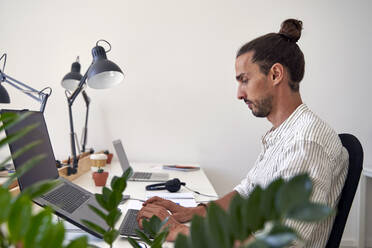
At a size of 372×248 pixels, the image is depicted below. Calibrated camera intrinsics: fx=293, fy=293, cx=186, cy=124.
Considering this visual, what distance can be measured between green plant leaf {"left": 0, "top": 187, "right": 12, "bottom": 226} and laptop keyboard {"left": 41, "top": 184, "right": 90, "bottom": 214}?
0.73 metres

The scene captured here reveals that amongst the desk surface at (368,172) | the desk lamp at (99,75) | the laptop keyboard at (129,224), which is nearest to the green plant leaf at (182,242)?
the laptop keyboard at (129,224)

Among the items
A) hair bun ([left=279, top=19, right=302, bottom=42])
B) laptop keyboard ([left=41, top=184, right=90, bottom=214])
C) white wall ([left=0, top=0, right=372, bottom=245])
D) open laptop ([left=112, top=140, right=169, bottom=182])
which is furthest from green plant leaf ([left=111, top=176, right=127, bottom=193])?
white wall ([left=0, top=0, right=372, bottom=245])

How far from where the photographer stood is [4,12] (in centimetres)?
236

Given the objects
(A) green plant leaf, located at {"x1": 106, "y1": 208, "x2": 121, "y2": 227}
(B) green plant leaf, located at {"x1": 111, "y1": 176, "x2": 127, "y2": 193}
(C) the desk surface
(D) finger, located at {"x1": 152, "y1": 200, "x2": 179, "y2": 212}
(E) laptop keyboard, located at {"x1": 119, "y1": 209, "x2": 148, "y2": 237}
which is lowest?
(C) the desk surface

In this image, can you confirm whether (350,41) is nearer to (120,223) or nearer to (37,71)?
(120,223)

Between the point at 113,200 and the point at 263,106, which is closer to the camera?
the point at 113,200

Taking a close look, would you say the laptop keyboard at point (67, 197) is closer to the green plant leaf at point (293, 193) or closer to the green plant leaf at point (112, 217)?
the green plant leaf at point (112, 217)

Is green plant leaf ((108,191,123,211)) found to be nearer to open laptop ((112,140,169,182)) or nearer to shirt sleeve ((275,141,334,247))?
shirt sleeve ((275,141,334,247))

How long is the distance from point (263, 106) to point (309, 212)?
98 cm

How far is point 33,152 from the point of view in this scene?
100cm

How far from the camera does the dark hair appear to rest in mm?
1126

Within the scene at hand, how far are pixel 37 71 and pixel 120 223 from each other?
185cm

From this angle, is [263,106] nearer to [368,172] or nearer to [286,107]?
[286,107]

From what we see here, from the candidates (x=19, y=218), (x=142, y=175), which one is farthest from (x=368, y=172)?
(x=19, y=218)
